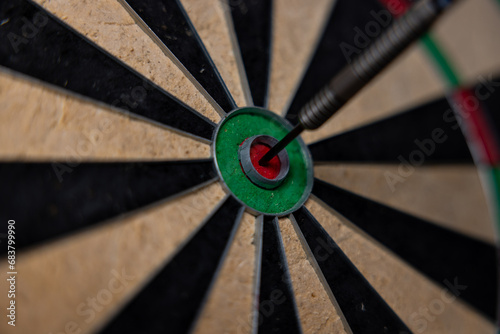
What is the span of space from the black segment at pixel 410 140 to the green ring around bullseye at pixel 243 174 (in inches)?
4.7

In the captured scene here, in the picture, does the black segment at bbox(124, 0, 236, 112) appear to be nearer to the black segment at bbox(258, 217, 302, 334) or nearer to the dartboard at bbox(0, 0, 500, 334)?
the dartboard at bbox(0, 0, 500, 334)

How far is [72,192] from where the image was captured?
62 cm

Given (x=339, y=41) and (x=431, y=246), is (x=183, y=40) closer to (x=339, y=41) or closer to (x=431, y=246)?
(x=339, y=41)

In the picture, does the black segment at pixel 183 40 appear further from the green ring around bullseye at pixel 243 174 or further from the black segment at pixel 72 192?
the black segment at pixel 72 192

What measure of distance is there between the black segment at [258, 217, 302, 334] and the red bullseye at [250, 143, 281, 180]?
0.10 m

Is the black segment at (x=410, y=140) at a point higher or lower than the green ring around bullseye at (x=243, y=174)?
lower

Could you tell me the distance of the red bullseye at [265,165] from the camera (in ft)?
2.66

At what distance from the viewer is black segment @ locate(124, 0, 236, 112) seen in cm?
80

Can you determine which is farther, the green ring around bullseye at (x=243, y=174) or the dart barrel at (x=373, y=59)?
the green ring around bullseye at (x=243, y=174)

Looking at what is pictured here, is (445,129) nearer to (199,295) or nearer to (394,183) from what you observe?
(394,183)

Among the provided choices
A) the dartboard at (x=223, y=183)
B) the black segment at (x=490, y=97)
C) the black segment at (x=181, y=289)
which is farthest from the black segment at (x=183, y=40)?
the black segment at (x=490, y=97)

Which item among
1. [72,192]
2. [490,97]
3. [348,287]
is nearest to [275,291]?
[348,287]

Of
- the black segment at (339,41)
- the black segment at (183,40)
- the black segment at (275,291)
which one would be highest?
the black segment at (183,40)

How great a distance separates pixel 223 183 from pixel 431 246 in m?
0.57
